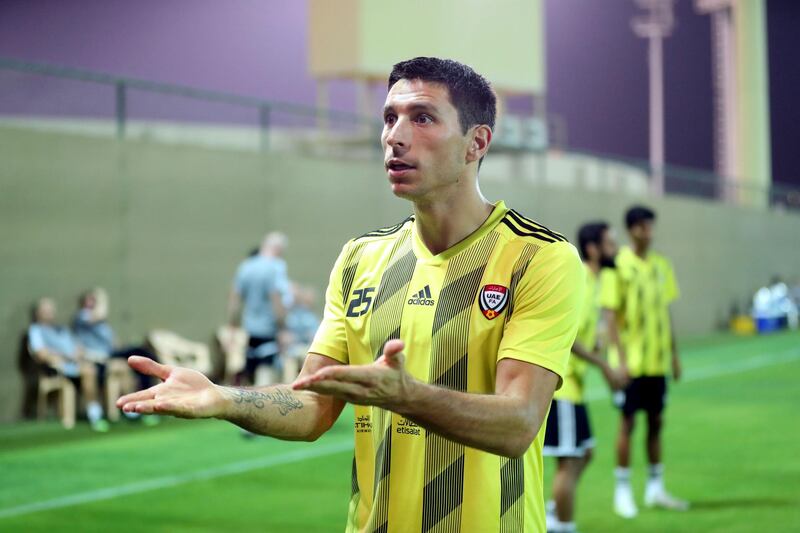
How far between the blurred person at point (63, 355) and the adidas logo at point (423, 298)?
988 cm

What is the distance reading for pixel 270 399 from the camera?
2.96 meters

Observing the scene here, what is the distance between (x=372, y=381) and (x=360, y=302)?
79 centimetres

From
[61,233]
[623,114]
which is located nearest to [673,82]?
[623,114]

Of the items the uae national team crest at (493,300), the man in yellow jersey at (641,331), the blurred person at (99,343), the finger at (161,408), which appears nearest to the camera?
the finger at (161,408)

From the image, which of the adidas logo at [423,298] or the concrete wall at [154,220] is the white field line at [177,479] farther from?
the adidas logo at [423,298]

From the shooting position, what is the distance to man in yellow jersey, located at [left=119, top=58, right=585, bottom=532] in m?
2.92

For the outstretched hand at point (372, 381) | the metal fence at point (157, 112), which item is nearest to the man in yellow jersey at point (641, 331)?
the outstretched hand at point (372, 381)

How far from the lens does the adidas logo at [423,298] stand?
3.07 meters

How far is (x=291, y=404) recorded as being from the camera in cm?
303

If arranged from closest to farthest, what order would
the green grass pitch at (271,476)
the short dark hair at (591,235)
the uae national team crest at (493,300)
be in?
the uae national team crest at (493,300) < the green grass pitch at (271,476) < the short dark hair at (591,235)

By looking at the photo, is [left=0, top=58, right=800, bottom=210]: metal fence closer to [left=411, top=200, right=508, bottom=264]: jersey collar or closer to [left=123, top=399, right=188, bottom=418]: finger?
[left=411, top=200, right=508, bottom=264]: jersey collar

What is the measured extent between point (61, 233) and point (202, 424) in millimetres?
2997

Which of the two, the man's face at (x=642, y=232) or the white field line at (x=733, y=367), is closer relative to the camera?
the man's face at (x=642, y=232)

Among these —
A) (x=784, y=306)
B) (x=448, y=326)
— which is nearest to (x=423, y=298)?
(x=448, y=326)
